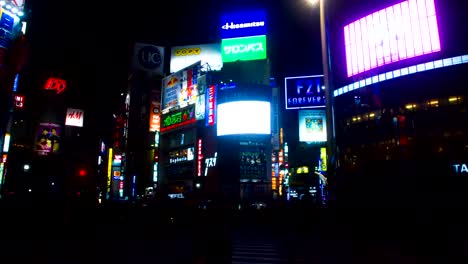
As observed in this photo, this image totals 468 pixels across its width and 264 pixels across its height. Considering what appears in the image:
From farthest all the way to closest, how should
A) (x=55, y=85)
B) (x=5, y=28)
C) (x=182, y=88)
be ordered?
(x=55, y=85), (x=182, y=88), (x=5, y=28)

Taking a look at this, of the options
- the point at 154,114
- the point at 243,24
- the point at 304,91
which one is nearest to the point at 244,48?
the point at 243,24

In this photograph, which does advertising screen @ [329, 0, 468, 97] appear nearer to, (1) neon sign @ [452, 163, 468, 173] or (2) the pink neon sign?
(2) the pink neon sign

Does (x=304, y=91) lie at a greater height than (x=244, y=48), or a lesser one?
lesser

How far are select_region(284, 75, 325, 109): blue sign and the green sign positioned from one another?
9893mm

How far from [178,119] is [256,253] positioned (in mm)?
35052

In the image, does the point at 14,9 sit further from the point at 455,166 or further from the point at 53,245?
the point at 455,166

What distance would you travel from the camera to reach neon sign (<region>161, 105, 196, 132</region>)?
42.4 metres

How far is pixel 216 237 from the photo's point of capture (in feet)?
15.6

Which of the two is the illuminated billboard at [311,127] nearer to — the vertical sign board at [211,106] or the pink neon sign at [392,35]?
the pink neon sign at [392,35]

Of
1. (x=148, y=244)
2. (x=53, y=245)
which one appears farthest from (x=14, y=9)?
(x=148, y=244)

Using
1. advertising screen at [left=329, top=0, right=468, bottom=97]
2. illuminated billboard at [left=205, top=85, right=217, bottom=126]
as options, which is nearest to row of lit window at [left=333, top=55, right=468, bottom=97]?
advertising screen at [left=329, top=0, right=468, bottom=97]

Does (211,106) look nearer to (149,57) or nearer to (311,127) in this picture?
(311,127)

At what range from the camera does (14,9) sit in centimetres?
1645

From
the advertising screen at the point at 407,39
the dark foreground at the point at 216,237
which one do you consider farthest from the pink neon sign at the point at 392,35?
the dark foreground at the point at 216,237
